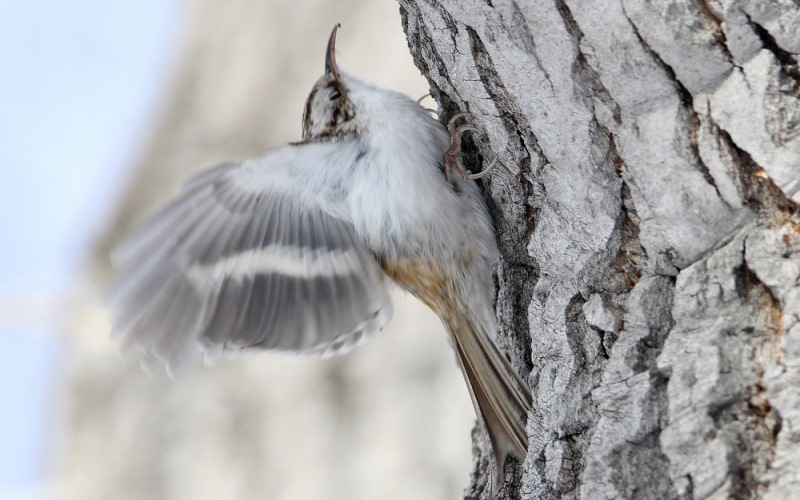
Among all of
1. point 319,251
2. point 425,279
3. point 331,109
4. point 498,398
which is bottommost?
point 498,398

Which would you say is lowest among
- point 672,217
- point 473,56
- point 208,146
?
point 672,217

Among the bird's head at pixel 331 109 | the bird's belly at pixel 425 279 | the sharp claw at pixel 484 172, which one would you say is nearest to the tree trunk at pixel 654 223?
the sharp claw at pixel 484 172

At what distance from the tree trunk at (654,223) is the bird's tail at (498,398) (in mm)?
182

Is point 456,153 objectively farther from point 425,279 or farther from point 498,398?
point 498,398

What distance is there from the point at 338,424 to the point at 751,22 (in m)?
2.69

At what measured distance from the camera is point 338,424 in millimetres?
3521

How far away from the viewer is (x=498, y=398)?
5.51 ft

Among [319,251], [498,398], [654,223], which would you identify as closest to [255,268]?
[319,251]

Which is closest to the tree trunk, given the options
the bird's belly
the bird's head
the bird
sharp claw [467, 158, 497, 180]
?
sharp claw [467, 158, 497, 180]

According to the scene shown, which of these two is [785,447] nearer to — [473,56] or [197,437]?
[473,56]

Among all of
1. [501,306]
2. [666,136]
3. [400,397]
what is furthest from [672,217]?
[400,397]

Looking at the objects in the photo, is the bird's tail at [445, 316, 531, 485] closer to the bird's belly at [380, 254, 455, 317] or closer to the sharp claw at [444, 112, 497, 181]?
the bird's belly at [380, 254, 455, 317]

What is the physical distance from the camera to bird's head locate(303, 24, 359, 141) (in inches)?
80.9

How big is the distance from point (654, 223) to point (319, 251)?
0.93 meters
